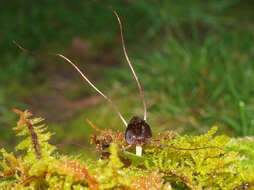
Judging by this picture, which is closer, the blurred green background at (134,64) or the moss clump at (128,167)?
the moss clump at (128,167)

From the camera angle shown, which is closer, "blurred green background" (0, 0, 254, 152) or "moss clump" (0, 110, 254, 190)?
"moss clump" (0, 110, 254, 190)

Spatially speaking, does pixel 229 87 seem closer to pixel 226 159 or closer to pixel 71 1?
pixel 226 159

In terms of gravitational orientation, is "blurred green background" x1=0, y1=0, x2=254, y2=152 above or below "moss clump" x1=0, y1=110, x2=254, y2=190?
above

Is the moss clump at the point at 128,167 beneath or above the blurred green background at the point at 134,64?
beneath

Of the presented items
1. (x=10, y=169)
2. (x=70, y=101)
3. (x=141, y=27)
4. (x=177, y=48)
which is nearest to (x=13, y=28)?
(x=70, y=101)
